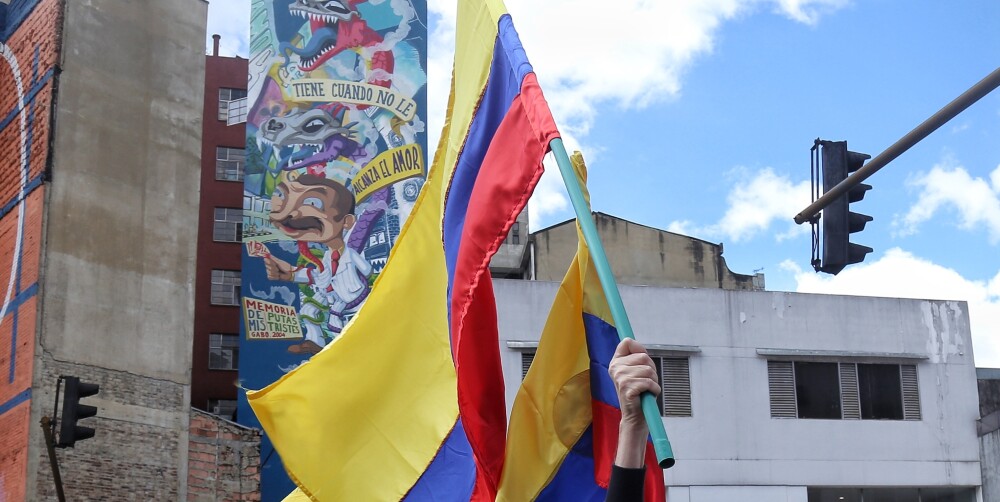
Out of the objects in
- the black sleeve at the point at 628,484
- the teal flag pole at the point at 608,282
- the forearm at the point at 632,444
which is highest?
the teal flag pole at the point at 608,282

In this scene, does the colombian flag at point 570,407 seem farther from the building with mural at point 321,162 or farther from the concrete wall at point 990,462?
the building with mural at point 321,162

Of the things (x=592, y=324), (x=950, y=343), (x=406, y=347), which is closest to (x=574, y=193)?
(x=592, y=324)

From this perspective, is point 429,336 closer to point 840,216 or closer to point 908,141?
point 908,141

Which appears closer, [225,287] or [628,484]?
[628,484]

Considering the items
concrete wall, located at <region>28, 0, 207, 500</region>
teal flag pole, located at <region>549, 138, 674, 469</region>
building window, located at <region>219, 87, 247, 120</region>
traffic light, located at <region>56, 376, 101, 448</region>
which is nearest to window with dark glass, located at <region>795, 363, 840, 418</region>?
concrete wall, located at <region>28, 0, 207, 500</region>

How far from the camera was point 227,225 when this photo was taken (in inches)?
2138

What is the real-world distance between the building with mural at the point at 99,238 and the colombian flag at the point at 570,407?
21.4 m

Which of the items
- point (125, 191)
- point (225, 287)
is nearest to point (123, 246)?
point (125, 191)

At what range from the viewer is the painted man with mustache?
4194 centimetres

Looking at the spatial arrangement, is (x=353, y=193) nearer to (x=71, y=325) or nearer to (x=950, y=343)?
(x=71, y=325)

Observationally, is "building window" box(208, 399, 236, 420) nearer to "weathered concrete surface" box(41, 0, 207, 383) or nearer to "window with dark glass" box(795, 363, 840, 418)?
"weathered concrete surface" box(41, 0, 207, 383)

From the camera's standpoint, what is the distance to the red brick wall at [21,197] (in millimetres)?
25688

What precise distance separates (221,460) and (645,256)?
17.0m

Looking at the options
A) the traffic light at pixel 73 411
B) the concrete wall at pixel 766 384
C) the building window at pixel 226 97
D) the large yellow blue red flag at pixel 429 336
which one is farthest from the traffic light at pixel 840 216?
the building window at pixel 226 97
